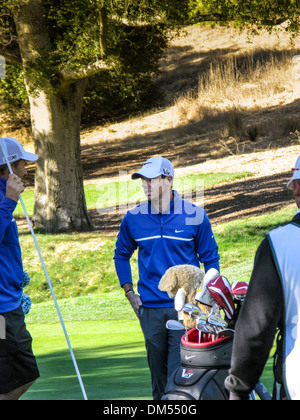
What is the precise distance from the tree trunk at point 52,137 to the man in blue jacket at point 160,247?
12.7 m

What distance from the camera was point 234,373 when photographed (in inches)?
107

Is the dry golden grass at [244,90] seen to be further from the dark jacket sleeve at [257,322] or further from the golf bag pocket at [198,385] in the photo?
the dark jacket sleeve at [257,322]

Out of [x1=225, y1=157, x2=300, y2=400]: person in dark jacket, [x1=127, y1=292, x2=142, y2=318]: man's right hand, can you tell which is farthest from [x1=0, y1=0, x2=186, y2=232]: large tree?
[x1=225, y1=157, x2=300, y2=400]: person in dark jacket

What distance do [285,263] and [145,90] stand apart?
31486 millimetres

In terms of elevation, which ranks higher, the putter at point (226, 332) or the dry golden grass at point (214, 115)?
the putter at point (226, 332)

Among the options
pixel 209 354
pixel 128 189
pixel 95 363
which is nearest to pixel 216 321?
pixel 209 354

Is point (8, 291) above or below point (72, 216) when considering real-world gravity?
above

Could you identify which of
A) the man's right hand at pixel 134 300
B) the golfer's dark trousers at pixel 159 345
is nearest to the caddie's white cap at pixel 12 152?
the man's right hand at pixel 134 300

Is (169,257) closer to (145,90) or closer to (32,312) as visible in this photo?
(32,312)

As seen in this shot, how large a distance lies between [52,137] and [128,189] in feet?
18.7

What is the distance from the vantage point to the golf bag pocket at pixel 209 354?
3.43 metres

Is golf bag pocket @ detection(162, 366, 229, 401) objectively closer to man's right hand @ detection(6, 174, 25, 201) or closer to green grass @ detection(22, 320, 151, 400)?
man's right hand @ detection(6, 174, 25, 201)

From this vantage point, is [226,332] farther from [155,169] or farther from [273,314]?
[155,169]

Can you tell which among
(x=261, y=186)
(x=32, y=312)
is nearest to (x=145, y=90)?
(x=261, y=186)
